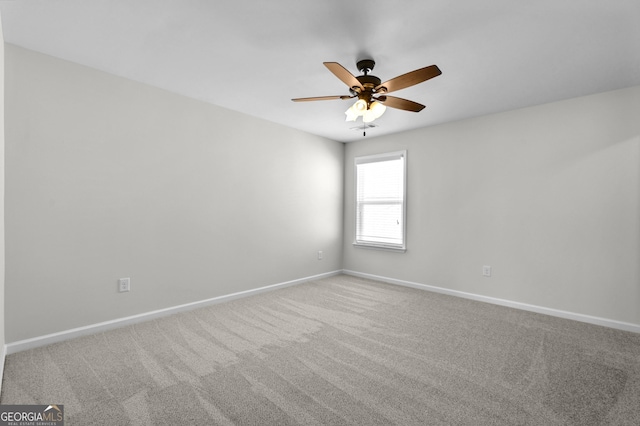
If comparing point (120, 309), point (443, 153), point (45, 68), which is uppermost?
point (45, 68)

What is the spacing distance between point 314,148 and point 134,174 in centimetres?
258

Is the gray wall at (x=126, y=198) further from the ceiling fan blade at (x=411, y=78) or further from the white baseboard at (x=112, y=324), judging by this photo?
the ceiling fan blade at (x=411, y=78)

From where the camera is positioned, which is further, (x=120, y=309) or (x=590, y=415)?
(x=120, y=309)

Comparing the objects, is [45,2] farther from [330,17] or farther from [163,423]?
[163,423]

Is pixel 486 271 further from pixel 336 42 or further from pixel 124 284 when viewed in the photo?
pixel 124 284

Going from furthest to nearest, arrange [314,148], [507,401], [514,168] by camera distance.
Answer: [314,148] < [514,168] < [507,401]

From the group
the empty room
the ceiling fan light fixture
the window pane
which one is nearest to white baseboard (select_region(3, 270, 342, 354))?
the empty room

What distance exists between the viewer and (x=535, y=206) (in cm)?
339

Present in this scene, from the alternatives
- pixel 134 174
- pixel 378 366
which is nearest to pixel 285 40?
pixel 134 174

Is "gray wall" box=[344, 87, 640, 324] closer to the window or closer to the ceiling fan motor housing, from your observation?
the window

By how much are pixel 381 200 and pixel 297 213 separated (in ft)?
4.46

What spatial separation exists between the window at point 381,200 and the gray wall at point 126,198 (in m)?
1.33

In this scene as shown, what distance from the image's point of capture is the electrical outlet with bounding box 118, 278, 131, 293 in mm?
2801

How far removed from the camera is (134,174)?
9.43ft
